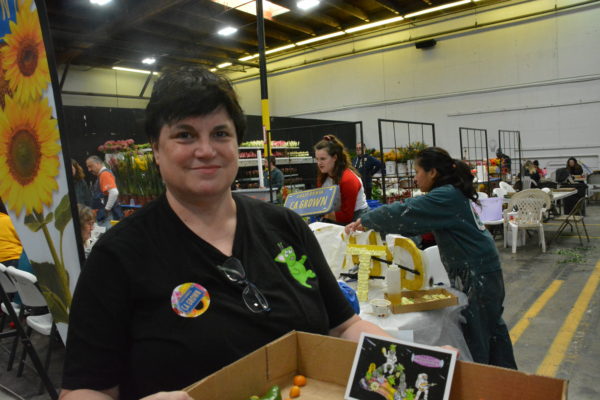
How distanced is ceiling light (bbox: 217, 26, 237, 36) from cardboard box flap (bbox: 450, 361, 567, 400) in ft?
37.3

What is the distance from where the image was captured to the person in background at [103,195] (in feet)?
14.4

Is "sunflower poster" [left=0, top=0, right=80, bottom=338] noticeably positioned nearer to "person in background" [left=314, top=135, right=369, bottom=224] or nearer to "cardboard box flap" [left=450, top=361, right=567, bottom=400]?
"cardboard box flap" [left=450, top=361, right=567, bottom=400]

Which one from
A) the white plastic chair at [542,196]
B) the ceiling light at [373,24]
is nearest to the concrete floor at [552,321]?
the white plastic chair at [542,196]

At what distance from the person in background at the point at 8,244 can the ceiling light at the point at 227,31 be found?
8452 millimetres

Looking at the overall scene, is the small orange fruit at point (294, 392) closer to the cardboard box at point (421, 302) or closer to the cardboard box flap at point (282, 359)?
the cardboard box flap at point (282, 359)

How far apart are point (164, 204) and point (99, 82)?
14.4 m

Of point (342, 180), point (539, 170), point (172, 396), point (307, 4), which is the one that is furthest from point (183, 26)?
point (172, 396)

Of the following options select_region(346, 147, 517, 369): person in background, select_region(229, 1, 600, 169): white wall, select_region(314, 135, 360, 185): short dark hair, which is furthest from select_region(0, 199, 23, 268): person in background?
select_region(229, 1, 600, 169): white wall

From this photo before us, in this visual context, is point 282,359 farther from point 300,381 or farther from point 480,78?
point 480,78

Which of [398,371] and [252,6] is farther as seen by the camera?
[252,6]

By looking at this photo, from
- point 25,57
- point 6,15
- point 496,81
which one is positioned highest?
point 496,81

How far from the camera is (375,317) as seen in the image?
6.79 feet

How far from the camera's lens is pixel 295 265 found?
110 cm

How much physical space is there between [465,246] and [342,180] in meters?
1.76
